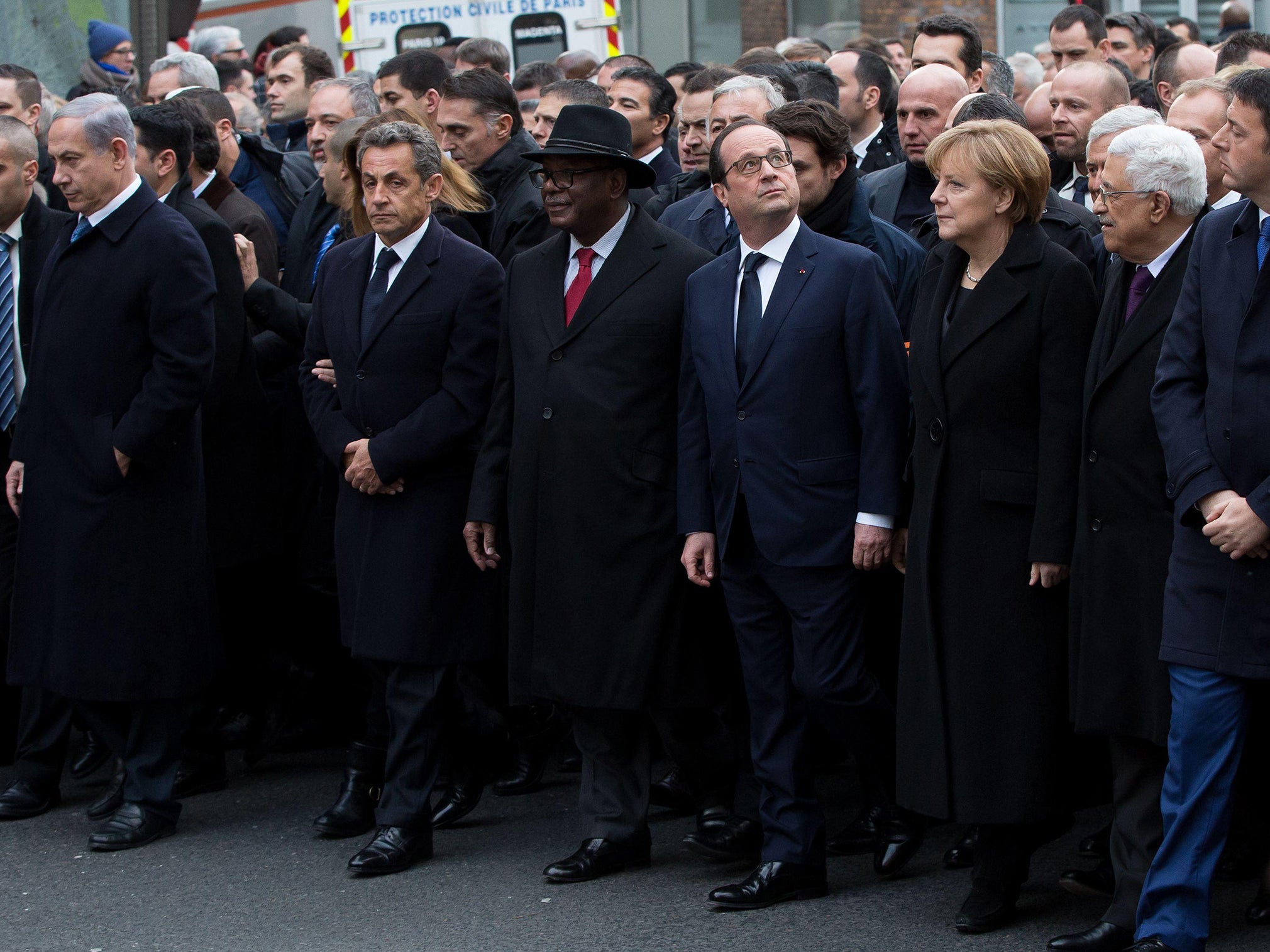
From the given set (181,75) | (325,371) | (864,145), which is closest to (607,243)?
(325,371)

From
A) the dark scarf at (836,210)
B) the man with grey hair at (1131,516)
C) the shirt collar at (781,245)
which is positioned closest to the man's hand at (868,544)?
the man with grey hair at (1131,516)

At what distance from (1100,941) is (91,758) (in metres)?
4.08

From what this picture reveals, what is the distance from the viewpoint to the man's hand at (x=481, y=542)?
19.2 ft

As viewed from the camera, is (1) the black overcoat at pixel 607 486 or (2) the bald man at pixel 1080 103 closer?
(1) the black overcoat at pixel 607 486

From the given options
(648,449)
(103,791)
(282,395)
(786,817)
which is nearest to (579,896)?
(786,817)

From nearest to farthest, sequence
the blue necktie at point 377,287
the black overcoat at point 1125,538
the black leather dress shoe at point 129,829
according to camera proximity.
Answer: the black overcoat at point 1125,538 < the blue necktie at point 377,287 < the black leather dress shoe at point 129,829

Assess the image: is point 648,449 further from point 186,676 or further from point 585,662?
point 186,676

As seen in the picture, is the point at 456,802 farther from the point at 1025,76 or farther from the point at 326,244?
the point at 1025,76

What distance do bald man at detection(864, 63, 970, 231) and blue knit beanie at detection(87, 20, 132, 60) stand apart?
6305 millimetres

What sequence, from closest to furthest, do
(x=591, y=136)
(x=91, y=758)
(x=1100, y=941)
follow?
(x=1100, y=941), (x=591, y=136), (x=91, y=758)

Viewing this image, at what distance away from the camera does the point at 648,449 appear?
222 inches

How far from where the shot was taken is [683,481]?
5555 mm

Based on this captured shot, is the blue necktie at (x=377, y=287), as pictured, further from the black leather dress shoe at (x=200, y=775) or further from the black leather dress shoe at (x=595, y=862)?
the black leather dress shoe at (x=200, y=775)

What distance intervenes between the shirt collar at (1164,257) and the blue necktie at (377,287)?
8.10 feet
